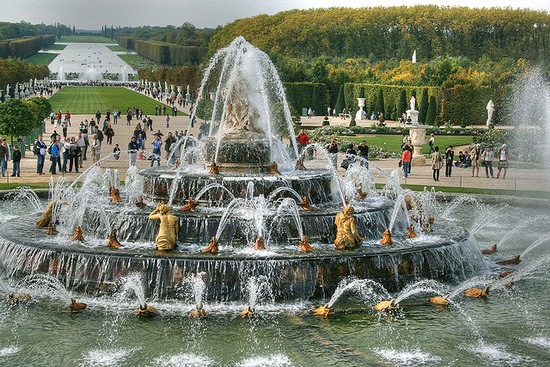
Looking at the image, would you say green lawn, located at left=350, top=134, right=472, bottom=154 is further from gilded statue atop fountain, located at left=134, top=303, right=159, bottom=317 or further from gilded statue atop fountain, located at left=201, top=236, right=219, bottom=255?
gilded statue atop fountain, located at left=134, top=303, right=159, bottom=317

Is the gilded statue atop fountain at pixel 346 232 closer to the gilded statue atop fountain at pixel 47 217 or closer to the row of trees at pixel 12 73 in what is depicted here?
the gilded statue atop fountain at pixel 47 217

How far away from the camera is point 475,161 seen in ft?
110

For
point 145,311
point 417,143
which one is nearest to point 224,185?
point 145,311

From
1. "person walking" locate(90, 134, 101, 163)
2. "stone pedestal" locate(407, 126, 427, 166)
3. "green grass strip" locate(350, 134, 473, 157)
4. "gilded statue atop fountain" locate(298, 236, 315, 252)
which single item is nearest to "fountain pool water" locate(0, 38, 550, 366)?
"gilded statue atop fountain" locate(298, 236, 315, 252)

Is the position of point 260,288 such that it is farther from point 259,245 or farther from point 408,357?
point 408,357

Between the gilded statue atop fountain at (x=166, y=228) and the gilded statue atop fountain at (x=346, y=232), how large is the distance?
8.88ft

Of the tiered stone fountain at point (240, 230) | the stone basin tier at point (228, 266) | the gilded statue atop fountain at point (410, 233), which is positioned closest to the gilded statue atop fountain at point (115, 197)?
the tiered stone fountain at point (240, 230)

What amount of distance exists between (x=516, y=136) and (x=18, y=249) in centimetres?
3078

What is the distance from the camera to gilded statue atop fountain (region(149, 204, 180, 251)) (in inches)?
622

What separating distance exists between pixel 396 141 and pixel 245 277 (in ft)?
115

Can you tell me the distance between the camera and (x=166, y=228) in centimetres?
1591

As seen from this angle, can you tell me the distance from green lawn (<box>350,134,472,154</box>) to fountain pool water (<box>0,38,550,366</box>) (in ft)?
80.8

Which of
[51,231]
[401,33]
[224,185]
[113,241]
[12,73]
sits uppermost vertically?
[401,33]

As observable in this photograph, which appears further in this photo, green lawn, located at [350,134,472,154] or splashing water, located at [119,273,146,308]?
green lawn, located at [350,134,472,154]
